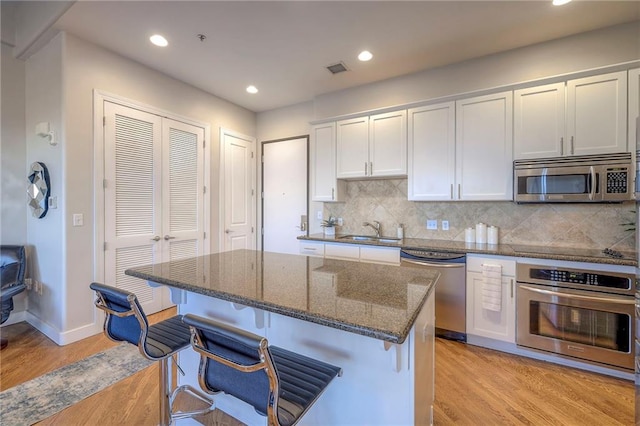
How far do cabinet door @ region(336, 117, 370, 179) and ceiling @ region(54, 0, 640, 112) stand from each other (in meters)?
0.58

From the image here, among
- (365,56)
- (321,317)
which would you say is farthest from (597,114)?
(321,317)

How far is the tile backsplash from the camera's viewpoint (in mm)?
2580

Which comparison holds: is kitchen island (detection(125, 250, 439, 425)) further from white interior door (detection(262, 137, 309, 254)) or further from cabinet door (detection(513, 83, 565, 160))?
white interior door (detection(262, 137, 309, 254))

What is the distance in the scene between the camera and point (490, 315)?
257 cm

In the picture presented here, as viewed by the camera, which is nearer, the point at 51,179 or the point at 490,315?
the point at 490,315

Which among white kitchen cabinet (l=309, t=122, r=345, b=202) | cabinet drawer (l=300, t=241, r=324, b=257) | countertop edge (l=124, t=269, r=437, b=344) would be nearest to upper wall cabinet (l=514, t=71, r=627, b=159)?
white kitchen cabinet (l=309, t=122, r=345, b=202)

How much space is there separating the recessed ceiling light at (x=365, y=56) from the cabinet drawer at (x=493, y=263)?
2271mm

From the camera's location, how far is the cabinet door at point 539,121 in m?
2.55

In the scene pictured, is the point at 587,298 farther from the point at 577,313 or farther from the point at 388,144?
the point at 388,144

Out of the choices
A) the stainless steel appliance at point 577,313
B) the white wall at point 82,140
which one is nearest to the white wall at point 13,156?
the white wall at point 82,140

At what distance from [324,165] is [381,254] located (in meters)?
1.45

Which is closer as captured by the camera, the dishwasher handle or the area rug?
the area rug

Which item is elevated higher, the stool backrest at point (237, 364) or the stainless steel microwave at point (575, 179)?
the stainless steel microwave at point (575, 179)

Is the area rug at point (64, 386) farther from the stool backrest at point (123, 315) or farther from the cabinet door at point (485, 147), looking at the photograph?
the cabinet door at point (485, 147)
